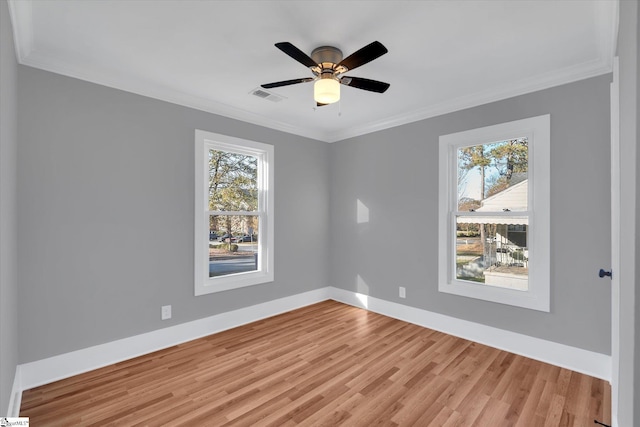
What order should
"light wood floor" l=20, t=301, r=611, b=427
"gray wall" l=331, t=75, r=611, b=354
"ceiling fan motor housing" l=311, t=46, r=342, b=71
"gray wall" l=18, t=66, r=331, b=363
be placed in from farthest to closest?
1. "gray wall" l=331, t=75, r=611, b=354
2. "gray wall" l=18, t=66, r=331, b=363
3. "ceiling fan motor housing" l=311, t=46, r=342, b=71
4. "light wood floor" l=20, t=301, r=611, b=427

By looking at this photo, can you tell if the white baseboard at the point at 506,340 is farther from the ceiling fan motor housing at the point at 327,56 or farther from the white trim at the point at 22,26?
the white trim at the point at 22,26

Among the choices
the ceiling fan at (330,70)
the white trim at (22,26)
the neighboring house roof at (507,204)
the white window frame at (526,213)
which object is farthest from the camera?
the neighboring house roof at (507,204)

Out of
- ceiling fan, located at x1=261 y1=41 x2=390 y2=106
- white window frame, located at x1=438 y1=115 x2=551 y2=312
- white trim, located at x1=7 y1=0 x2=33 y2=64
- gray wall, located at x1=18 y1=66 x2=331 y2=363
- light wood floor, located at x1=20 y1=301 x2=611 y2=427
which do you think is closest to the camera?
white trim, located at x1=7 y1=0 x2=33 y2=64

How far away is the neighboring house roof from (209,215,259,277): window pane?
2.68 meters

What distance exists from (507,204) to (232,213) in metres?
3.08

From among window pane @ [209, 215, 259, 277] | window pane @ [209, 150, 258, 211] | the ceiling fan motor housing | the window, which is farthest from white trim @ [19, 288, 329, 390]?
the ceiling fan motor housing

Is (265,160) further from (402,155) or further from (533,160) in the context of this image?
(533,160)

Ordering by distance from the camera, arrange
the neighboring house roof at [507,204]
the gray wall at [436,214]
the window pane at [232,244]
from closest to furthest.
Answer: the gray wall at [436,214] < the neighboring house roof at [507,204] < the window pane at [232,244]

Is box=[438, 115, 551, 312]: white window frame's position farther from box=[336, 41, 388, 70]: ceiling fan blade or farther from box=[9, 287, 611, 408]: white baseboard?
box=[336, 41, 388, 70]: ceiling fan blade

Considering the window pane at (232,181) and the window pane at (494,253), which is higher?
the window pane at (232,181)

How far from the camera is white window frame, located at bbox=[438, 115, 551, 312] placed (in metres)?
2.79

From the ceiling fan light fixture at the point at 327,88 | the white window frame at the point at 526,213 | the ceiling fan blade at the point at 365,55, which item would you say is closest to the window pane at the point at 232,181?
the ceiling fan light fixture at the point at 327,88

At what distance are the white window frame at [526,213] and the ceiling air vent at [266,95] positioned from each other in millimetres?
1947

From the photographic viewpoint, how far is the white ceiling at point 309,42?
189cm
